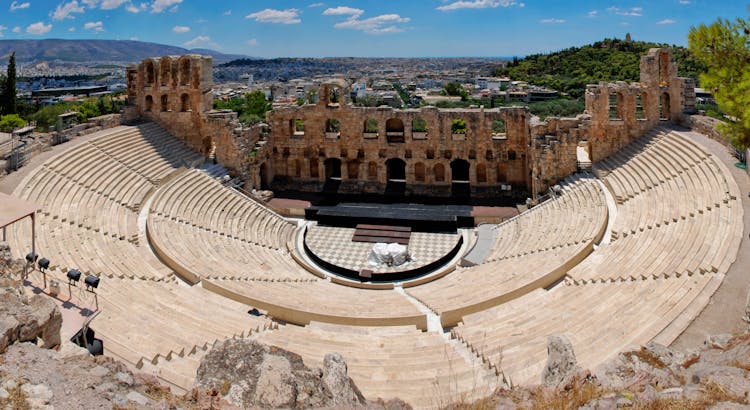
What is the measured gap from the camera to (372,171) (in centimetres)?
3212

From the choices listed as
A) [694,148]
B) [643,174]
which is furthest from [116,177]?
[694,148]

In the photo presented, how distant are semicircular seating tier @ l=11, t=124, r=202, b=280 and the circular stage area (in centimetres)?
752

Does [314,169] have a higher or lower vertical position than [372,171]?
higher

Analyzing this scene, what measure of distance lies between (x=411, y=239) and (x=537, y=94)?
7596 centimetres

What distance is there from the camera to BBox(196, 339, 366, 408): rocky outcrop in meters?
6.34

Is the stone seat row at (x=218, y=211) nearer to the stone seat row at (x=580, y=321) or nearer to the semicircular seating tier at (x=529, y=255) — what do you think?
the semicircular seating tier at (x=529, y=255)

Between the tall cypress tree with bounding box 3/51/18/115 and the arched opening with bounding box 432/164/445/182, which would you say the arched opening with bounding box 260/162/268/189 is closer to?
the arched opening with bounding box 432/164/445/182

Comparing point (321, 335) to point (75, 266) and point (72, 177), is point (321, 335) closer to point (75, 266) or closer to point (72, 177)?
point (75, 266)

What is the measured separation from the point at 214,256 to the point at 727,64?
1726 cm

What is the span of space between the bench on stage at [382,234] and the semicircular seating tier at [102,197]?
10104mm

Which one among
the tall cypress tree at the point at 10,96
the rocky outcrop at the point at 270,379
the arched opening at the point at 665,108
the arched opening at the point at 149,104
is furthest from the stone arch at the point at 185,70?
the tall cypress tree at the point at 10,96

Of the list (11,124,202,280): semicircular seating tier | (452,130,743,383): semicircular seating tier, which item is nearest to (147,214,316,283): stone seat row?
(11,124,202,280): semicircular seating tier

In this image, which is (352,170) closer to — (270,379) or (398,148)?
(398,148)

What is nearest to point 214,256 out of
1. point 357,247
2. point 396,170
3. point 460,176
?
point 357,247
